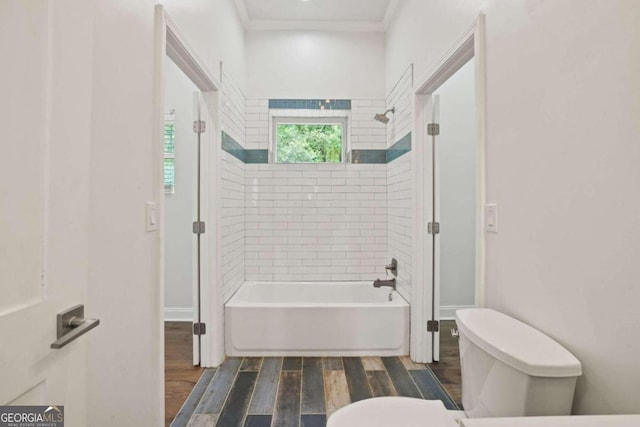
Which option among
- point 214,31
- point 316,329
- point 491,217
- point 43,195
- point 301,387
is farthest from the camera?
point 316,329

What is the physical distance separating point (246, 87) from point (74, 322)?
2918 millimetres

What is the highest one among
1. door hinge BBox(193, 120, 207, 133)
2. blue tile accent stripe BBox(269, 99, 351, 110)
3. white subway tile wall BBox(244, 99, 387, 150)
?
blue tile accent stripe BBox(269, 99, 351, 110)

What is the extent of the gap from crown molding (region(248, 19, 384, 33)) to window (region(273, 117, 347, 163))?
34.9 inches

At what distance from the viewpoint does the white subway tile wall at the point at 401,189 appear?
8.37 ft

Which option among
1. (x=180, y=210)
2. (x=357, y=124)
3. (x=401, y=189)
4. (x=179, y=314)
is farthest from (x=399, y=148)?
(x=179, y=314)

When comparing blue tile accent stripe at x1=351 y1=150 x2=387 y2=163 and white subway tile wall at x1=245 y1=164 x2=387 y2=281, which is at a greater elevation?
blue tile accent stripe at x1=351 y1=150 x2=387 y2=163

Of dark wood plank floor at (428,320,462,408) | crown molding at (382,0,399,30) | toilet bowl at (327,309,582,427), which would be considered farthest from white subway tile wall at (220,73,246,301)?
toilet bowl at (327,309,582,427)

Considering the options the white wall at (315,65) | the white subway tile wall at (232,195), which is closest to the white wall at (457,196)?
the white wall at (315,65)

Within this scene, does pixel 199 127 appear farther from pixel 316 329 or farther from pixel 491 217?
pixel 491 217

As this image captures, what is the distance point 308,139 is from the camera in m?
3.35

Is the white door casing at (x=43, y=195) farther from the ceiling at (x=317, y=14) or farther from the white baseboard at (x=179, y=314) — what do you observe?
the white baseboard at (x=179, y=314)

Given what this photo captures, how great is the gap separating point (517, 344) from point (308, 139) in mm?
2747

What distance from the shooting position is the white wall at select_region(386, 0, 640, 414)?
829 millimetres

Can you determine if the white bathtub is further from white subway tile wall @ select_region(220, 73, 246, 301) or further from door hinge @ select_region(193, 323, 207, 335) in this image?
white subway tile wall @ select_region(220, 73, 246, 301)
